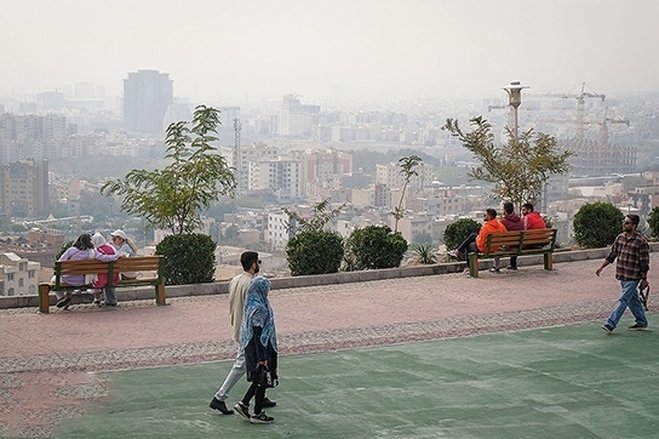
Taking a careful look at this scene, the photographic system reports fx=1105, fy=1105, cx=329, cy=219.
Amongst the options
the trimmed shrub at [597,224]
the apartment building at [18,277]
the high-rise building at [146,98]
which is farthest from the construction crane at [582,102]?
the apartment building at [18,277]

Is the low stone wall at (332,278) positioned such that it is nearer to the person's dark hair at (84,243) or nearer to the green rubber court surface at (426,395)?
the person's dark hair at (84,243)

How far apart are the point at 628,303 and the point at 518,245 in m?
4.97

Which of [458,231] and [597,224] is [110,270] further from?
[597,224]

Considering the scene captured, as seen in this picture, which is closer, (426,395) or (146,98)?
(426,395)

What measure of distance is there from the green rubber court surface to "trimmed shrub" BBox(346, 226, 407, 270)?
5286 millimetres

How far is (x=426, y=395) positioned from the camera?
36.1 ft

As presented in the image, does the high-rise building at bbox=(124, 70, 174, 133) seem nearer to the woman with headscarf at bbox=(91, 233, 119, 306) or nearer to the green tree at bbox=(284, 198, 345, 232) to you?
the green tree at bbox=(284, 198, 345, 232)

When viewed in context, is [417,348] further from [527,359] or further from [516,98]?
[516,98]

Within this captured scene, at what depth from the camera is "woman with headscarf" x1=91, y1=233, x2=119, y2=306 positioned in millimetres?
15523

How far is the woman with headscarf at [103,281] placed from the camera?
15.5 meters

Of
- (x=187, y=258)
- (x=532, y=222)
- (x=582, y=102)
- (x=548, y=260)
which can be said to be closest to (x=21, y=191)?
(x=187, y=258)

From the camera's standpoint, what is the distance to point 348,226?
2280 centimetres

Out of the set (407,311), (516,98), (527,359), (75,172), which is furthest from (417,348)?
(75,172)

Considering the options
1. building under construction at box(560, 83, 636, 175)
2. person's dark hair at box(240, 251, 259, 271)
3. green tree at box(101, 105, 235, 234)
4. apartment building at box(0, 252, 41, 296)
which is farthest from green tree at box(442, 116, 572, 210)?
person's dark hair at box(240, 251, 259, 271)
